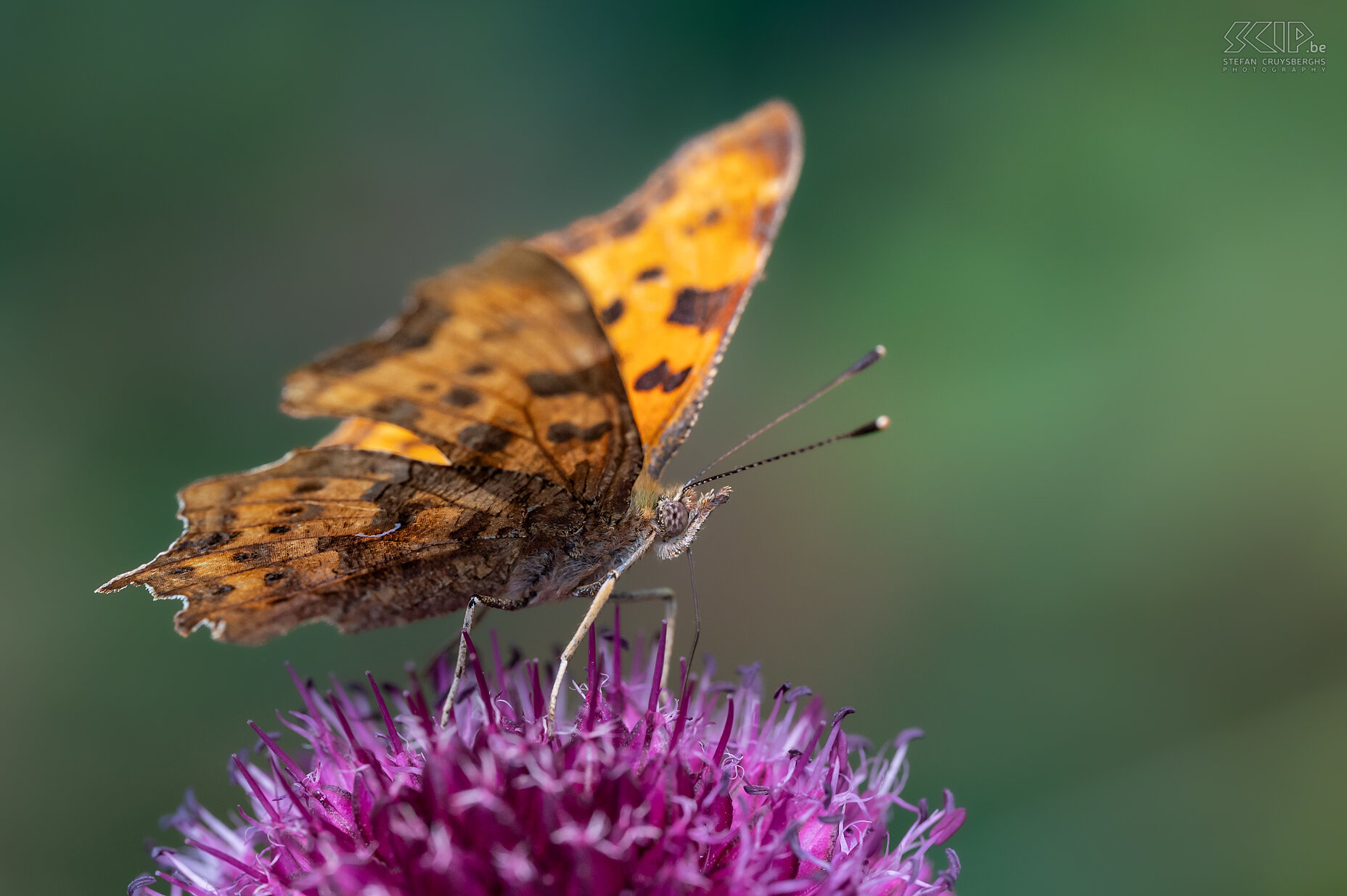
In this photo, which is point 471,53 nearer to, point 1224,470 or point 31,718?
point 31,718

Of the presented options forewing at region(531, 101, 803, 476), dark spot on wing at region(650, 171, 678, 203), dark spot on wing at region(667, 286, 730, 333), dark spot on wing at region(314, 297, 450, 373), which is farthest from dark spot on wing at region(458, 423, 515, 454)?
dark spot on wing at region(650, 171, 678, 203)

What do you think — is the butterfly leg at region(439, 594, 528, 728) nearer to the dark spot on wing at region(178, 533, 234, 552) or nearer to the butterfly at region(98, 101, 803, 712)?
the butterfly at region(98, 101, 803, 712)

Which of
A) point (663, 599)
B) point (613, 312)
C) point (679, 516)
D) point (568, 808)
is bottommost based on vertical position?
point (568, 808)

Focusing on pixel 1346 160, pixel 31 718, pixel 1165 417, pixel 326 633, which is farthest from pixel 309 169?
pixel 1346 160

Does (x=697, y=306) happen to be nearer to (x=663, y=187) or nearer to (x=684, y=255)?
(x=684, y=255)

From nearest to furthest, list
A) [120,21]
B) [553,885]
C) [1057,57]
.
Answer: [553,885] < [1057,57] < [120,21]

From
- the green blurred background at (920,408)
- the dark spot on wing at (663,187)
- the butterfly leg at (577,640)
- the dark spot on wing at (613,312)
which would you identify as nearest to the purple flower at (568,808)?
the butterfly leg at (577,640)

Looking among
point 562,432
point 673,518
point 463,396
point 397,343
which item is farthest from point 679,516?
point 397,343

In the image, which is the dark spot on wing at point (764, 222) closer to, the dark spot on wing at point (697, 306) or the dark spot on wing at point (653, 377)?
the dark spot on wing at point (697, 306)
